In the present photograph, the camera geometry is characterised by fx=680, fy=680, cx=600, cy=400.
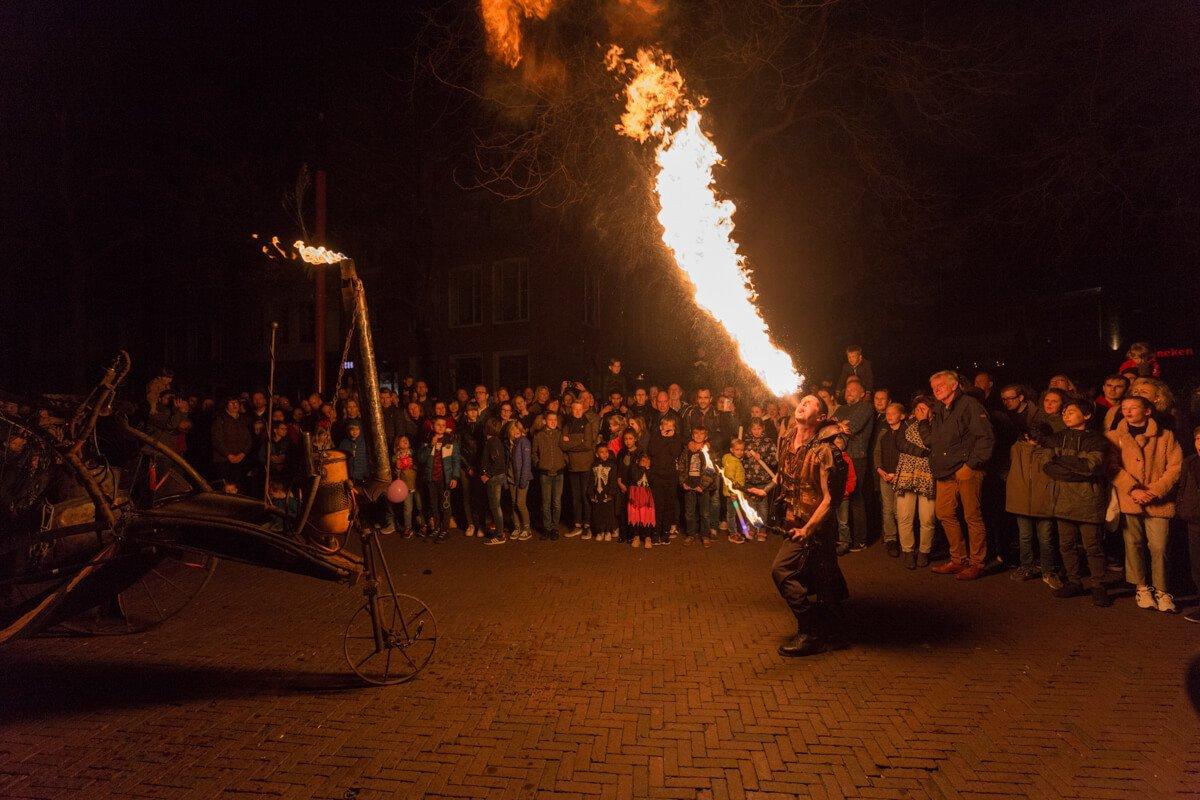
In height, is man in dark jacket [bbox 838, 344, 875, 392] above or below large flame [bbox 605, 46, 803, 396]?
below

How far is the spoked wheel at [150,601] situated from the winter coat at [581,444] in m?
4.88

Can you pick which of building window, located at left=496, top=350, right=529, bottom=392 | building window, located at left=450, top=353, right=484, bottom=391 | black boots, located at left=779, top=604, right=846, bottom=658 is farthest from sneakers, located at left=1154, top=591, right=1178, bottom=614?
building window, located at left=450, top=353, right=484, bottom=391

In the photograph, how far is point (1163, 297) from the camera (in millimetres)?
19109

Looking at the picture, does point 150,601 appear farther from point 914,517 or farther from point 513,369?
point 513,369

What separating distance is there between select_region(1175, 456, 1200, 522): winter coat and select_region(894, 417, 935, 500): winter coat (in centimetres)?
224

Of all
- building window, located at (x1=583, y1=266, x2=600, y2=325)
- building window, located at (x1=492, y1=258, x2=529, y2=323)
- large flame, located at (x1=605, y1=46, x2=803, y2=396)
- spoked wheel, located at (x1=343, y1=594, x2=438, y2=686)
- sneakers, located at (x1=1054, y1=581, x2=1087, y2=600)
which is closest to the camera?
spoked wheel, located at (x1=343, y1=594, x2=438, y2=686)

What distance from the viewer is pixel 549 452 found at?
33.3 feet

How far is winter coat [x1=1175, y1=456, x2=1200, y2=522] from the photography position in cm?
621

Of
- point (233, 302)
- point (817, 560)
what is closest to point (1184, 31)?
point (817, 560)

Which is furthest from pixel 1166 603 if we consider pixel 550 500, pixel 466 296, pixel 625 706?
pixel 466 296

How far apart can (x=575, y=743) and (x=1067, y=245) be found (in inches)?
581

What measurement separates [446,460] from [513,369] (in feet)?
41.0

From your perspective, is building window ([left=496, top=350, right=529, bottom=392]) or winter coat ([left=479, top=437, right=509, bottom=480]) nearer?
winter coat ([left=479, top=437, right=509, bottom=480])

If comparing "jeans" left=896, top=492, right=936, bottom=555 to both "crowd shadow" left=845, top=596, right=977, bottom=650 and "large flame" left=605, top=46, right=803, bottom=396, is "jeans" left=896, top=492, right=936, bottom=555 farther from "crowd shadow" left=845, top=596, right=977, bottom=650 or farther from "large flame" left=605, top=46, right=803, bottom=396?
"large flame" left=605, top=46, right=803, bottom=396
